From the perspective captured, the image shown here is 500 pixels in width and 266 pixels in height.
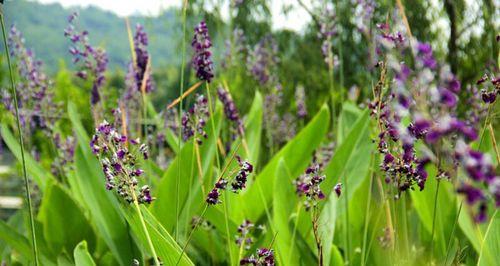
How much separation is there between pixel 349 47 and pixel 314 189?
841 centimetres

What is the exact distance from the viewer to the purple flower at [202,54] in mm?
1660

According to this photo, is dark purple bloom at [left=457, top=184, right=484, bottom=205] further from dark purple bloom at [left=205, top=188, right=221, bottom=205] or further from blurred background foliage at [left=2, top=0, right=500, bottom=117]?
blurred background foliage at [left=2, top=0, right=500, bottom=117]

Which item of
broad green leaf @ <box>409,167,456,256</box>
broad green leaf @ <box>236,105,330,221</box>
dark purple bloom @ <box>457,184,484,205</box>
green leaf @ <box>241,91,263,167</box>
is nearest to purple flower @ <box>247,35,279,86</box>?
green leaf @ <box>241,91,263,167</box>

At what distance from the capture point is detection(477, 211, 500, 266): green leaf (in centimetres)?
158

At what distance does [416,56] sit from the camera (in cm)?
79

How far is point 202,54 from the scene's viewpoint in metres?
1.69

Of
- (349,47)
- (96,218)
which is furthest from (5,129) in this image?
(349,47)

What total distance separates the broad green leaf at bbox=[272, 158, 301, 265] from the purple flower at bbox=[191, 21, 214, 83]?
0.53 metres

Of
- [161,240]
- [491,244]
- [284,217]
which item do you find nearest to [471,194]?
[161,240]

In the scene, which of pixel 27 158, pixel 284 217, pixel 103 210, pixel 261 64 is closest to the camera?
pixel 284 217

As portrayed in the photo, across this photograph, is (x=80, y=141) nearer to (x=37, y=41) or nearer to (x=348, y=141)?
(x=348, y=141)

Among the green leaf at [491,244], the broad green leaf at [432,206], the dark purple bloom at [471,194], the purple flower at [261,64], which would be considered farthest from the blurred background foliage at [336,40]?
the dark purple bloom at [471,194]

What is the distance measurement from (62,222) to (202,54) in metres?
0.98

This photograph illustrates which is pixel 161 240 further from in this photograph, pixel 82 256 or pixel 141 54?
pixel 141 54
